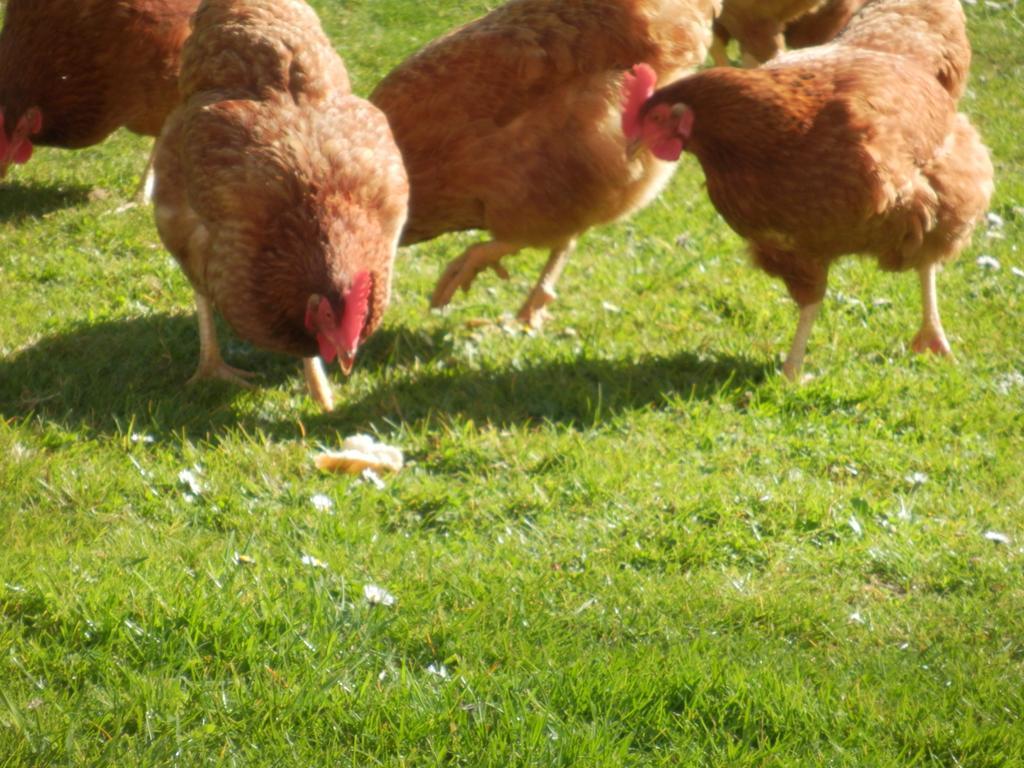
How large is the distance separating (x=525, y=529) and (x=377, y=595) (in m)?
0.72

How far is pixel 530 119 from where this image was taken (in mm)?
5480

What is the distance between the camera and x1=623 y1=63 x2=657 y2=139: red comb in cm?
519

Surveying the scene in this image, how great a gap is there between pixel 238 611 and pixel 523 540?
3.28 ft

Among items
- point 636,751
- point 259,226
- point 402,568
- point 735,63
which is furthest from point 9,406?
point 735,63

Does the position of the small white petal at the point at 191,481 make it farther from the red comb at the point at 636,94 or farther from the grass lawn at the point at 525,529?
the red comb at the point at 636,94

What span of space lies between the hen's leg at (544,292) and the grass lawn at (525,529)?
0.15 m

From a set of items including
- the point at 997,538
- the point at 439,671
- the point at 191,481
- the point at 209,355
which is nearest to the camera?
the point at 439,671

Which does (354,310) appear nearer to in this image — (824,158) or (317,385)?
(317,385)

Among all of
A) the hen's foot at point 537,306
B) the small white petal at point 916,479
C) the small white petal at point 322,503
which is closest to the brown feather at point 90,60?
the hen's foot at point 537,306

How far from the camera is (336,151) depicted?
4543 millimetres

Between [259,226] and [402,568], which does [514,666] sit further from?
[259,226]

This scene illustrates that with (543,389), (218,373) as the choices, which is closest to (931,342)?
(543,389)

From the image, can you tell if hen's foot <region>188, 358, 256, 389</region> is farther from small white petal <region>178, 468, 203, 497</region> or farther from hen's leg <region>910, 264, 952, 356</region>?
hen's leg <region>910, 264, 952, 356</region>

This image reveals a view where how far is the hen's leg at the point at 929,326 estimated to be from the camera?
553 centimetres
